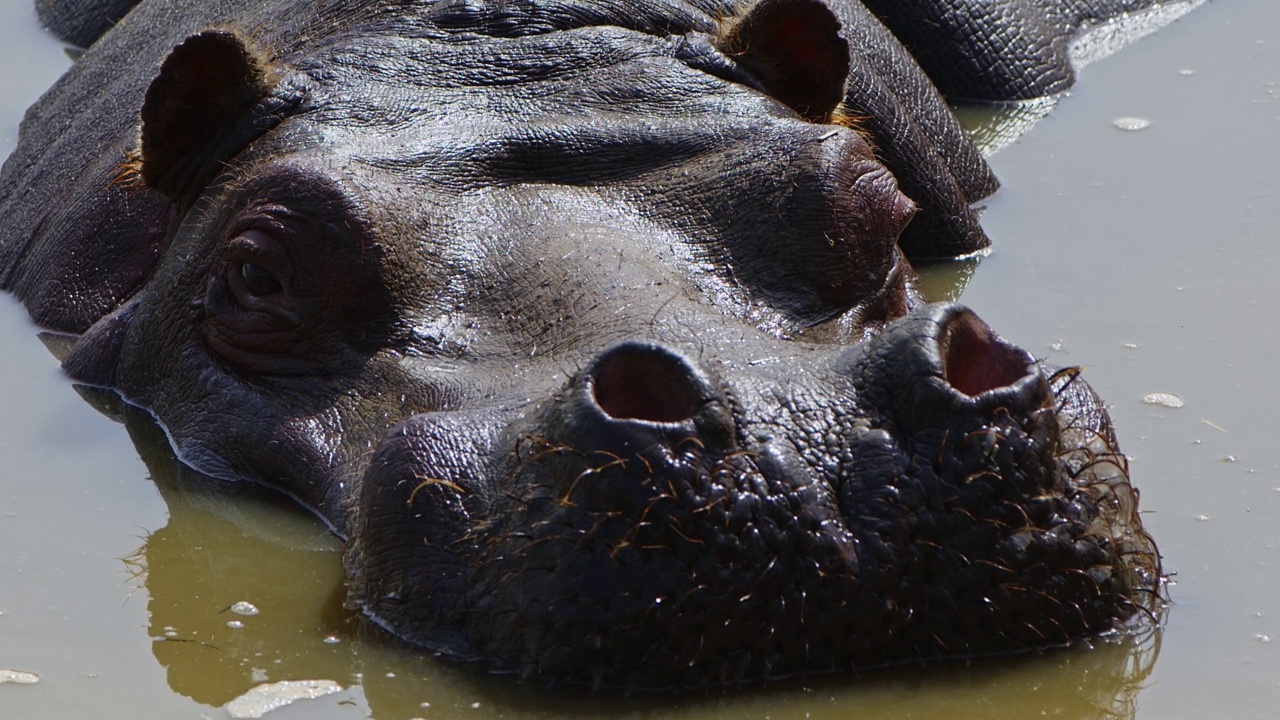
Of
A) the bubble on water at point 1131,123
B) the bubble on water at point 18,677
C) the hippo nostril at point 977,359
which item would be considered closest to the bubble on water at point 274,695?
the bubble on water at point 18,677

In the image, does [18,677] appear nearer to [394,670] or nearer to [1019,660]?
[394,670]

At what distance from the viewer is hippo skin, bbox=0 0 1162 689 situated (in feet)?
11.3

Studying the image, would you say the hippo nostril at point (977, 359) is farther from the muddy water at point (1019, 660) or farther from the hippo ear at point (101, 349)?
the hippo ear at point (101, 349)

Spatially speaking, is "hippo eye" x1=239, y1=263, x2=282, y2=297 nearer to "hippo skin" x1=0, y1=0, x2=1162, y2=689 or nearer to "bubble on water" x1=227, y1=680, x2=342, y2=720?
"hippo skin" x1=0, y1=0, x2=1162, y2=689

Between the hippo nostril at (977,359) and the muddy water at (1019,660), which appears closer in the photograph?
the hippo nostril at (977,359)

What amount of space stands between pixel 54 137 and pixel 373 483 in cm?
386

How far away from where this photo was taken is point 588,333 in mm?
4109

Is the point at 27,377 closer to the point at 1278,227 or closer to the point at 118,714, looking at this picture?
the point at 118,714

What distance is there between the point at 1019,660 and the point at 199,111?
9.05 ft

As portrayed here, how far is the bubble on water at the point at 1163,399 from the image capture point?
207 inches

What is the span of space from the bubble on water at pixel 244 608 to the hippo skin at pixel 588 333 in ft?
0.92

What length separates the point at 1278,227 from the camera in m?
6.84

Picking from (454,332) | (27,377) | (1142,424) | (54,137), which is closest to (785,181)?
(454,332)

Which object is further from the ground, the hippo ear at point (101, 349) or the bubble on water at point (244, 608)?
the bubble on water at point (244, 608)
